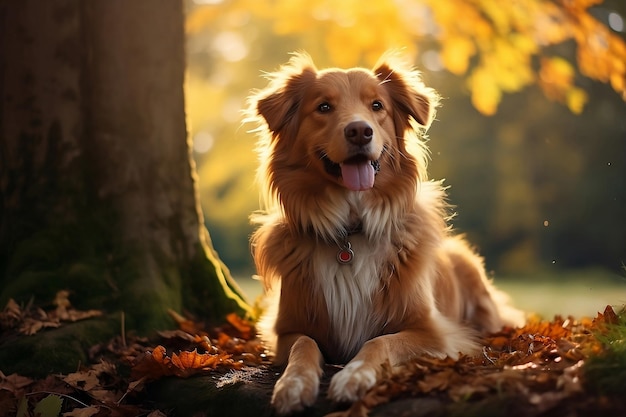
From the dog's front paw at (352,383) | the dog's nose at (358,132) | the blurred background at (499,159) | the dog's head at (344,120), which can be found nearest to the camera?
the dog's front paw at (352,383)

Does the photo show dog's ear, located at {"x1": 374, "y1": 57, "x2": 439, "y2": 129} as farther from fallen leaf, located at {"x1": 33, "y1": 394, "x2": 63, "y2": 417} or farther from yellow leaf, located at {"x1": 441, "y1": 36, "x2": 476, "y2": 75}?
yellow leaf, located at {"x1": 441, "y1": 36, "x2": 476, "y2": 75}

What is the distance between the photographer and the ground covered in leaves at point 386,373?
2.95m

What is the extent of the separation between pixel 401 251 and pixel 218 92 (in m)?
17.1

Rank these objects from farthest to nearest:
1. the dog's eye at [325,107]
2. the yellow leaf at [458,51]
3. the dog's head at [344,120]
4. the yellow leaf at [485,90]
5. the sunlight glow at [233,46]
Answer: the sunlight glow at [233,46] < the yellow leaf at [458,51] < the yellow leaf at [485,90] < the dog's eye at [325,107] < the dog's head at [344,120]

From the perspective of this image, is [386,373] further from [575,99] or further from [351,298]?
[575,99]

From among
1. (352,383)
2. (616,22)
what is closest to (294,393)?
(352,383)

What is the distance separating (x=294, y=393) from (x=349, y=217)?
1.40m

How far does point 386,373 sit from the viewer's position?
11.6ft

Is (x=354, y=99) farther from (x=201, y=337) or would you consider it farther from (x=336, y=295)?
(x=201, y=337)

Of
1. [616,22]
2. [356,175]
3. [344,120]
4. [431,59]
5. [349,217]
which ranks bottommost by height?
[349,217]

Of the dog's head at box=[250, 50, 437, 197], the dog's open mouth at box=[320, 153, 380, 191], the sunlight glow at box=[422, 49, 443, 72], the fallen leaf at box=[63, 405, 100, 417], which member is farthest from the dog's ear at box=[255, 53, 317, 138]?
the sunlight glow at box=[422, 49, 443, 72]

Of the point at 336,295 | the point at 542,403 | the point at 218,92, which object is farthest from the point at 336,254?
the point at 218,92

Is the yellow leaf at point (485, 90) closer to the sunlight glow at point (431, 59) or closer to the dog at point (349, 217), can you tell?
the dog at point (349, 217)

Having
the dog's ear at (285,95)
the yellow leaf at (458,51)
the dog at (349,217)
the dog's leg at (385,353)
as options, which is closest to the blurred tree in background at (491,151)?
the yellow leaf at (458,51)
